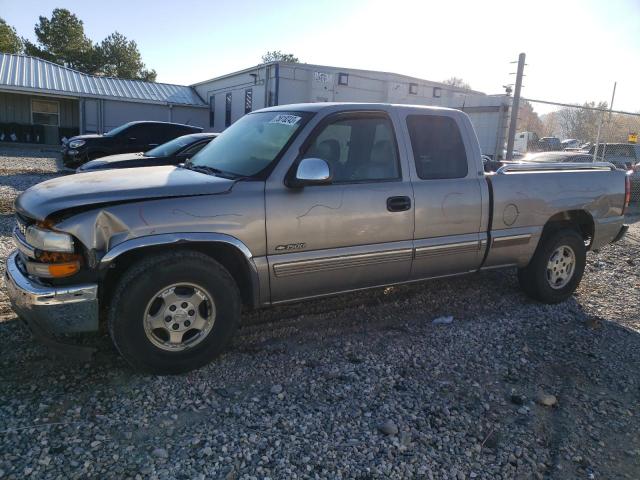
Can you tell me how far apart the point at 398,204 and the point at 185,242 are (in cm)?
175

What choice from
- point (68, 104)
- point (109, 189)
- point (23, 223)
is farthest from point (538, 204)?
point (68, 104)

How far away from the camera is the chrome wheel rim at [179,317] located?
3203 millimetres

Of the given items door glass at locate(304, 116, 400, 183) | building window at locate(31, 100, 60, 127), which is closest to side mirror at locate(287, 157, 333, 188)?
door glass at locate(304, 116, 400, 183)

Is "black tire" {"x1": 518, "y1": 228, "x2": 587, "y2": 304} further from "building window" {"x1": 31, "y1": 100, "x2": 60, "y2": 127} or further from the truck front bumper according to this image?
"building window" {"x1": 31, "y1": 100, "x2": 60, "y2": 127}

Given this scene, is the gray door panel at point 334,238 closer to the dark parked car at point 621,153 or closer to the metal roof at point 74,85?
the dark parked car at point 621,153

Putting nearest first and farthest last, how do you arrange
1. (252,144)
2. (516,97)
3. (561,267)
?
(252,144), (561,267), (516,97)

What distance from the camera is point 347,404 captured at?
312 centimetres

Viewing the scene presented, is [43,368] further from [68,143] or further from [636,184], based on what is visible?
[636,184]

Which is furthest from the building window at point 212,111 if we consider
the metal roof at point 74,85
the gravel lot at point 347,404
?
the gravel lot at point 347,404

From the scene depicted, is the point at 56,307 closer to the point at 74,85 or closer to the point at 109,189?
the point at 109,189

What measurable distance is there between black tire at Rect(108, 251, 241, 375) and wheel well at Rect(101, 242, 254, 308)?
0.25 feet

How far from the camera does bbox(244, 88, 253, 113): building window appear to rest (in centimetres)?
2077

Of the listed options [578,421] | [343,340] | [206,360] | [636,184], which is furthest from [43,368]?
[636,184]

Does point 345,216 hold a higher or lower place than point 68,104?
lower
